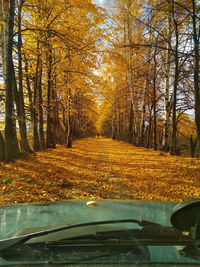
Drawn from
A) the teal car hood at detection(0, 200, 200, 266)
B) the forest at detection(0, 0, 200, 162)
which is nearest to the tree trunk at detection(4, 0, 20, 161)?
the forest at detection(0, 0, 200, 162)

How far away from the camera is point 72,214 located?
106 inches

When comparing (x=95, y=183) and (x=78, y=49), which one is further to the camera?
(x=78, y=49)

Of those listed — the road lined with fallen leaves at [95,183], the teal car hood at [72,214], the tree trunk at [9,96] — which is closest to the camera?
the teal car hood at [72,214]

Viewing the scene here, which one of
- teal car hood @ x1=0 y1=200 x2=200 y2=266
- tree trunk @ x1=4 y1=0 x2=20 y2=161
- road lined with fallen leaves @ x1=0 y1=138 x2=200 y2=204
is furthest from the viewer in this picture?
tree trunk @ x1=4 y1=0 x2=20 y2=161

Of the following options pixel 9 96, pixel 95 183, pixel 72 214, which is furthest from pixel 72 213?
pixel 9 96

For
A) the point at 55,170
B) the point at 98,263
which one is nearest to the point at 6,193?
the point at 55,170

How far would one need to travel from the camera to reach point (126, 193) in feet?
15.3

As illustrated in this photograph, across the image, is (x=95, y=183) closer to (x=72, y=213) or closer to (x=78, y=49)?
(x=72, y=213)

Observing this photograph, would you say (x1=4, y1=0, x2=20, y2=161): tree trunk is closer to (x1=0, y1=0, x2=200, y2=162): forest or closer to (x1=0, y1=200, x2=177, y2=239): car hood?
(x1=0, y1=0, x2=200, y2=162): forest

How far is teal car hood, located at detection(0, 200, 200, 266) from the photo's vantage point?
2294 millimetres

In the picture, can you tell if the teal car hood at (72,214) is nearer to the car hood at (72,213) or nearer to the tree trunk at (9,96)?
the car hood at (72,213)

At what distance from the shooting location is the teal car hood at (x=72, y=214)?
2294 mm

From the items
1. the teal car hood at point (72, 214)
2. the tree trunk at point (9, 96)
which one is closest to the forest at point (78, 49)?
the tree trunk at point (9, 96)

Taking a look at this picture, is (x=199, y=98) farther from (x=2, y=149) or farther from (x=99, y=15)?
(x=2, y=149)
